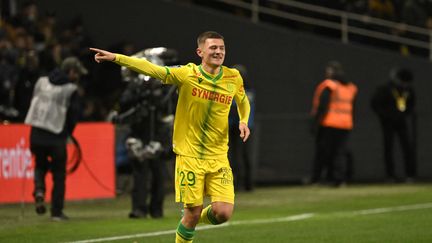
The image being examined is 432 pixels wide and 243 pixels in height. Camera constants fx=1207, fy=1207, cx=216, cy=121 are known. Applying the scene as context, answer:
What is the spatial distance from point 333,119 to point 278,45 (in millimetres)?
3357

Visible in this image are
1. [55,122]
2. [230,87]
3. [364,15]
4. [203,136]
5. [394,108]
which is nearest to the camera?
[203,136]

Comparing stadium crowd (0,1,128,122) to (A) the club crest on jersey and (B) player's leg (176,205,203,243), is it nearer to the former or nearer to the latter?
(A) the club crest on jersey

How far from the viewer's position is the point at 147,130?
16859mm

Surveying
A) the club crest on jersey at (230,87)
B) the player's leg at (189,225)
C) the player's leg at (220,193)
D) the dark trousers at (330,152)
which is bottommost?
the player's leg at (189,225)

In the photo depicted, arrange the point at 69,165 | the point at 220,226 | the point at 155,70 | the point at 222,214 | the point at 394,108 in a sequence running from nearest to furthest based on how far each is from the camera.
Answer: the point at 155,70
the point at 222,214
the point at 220,226
the point at 69,165
the point at 394,108

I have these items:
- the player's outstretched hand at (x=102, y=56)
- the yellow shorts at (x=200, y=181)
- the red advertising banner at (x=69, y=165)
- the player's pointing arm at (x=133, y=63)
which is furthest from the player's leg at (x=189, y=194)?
the red advertising banner at (x=69, y=165)

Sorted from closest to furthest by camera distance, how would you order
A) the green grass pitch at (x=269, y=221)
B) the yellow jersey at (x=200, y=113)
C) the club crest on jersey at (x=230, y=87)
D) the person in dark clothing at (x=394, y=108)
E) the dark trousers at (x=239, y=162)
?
the yellow jersey at (x=200, y=113)
the club crest on jersey at (x=230, y=87)
the green grass pitch at (x=269, y=221)
the dark trousers at (x=239, y=162)
the person in dark clothing at (x=394, y=108)

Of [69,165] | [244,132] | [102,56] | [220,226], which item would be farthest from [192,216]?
[69,165]

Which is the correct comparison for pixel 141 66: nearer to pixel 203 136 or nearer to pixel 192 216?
pixel 203 136

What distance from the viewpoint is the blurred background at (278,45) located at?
24.1 meters

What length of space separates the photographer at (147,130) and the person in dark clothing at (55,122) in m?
0.73

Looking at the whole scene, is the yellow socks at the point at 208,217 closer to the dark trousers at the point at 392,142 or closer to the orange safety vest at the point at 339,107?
the orange safety vest at the point at 339,107

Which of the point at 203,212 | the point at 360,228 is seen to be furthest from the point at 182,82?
the point at 360,228

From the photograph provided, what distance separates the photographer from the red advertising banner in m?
18.6
